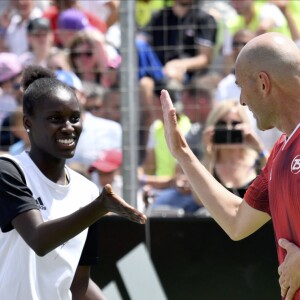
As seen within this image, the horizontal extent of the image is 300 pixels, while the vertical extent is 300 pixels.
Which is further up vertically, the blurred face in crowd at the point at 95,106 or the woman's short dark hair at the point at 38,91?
the woman's short dark hair at the point at 38,91

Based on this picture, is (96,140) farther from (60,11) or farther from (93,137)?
(60,11)

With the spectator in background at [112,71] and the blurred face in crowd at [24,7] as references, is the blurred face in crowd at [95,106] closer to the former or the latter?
the spectator in background at [112,71]

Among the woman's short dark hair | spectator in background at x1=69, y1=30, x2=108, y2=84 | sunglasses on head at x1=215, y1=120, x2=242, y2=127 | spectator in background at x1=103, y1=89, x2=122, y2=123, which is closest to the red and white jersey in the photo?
the woman's short dark hair

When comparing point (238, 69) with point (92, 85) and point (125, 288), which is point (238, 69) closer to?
point (125, 288)

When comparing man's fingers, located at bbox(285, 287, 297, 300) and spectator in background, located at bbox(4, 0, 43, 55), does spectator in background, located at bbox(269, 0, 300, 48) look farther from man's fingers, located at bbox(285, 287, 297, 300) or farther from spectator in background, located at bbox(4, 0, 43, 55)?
man's fingers, located at bbox(285, 287, 297, 300)

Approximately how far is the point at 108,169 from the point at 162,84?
947 mm

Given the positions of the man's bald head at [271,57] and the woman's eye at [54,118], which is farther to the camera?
the woman's eye at [54,118]

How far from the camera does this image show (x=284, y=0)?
23.7 ft

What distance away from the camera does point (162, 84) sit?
7.26m

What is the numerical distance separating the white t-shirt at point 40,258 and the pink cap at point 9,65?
12.4ft

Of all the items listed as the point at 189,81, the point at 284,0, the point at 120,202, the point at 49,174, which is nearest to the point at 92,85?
the point at 189,81

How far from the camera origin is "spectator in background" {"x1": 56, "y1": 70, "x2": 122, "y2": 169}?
22.4 ft

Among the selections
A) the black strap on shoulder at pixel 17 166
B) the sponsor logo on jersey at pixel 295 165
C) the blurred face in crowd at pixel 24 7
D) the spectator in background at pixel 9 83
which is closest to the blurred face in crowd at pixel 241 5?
the spectator in background at pixel 9 83

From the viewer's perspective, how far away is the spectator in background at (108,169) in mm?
6703
